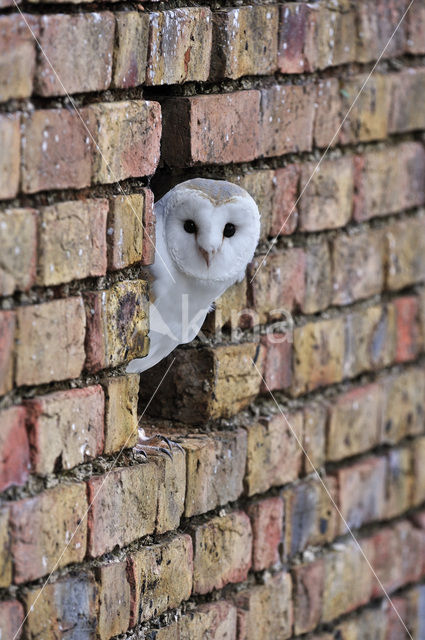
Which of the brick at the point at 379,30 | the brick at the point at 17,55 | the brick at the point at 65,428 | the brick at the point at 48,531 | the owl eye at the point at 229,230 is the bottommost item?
the brick at the point at 48,531

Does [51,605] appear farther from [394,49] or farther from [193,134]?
[394,49]

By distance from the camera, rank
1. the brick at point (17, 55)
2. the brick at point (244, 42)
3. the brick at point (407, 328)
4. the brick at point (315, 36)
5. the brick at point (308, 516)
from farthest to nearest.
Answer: the brick at point (407, 328) < the brick at point (308, 516) < the brick at point (315, 36) < the brick at point (244, 42) < the brick at point (17, 55)

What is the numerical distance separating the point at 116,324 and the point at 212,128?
29cm

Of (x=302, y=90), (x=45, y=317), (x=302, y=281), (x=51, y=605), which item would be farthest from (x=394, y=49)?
(x=51, y=605)

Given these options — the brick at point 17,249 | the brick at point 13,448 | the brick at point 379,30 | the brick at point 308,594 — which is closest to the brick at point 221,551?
the brick at point 308,594

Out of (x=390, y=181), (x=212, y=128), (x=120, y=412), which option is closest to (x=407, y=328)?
(x=390, y=181)

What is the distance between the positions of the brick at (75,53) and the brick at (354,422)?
67cm

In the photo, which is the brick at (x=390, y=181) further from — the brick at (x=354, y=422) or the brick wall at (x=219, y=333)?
the brick at (x=354, y=422)

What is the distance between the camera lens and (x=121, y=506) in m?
1.18

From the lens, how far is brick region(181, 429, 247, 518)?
4.29ft

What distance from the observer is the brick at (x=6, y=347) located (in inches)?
39.1

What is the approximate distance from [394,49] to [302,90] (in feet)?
0.88

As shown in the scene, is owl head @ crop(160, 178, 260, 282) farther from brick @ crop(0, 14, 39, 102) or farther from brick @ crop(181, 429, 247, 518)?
brick @ crop(0, 14, 39, 102)

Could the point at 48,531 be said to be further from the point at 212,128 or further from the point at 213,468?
the point at 212,128
